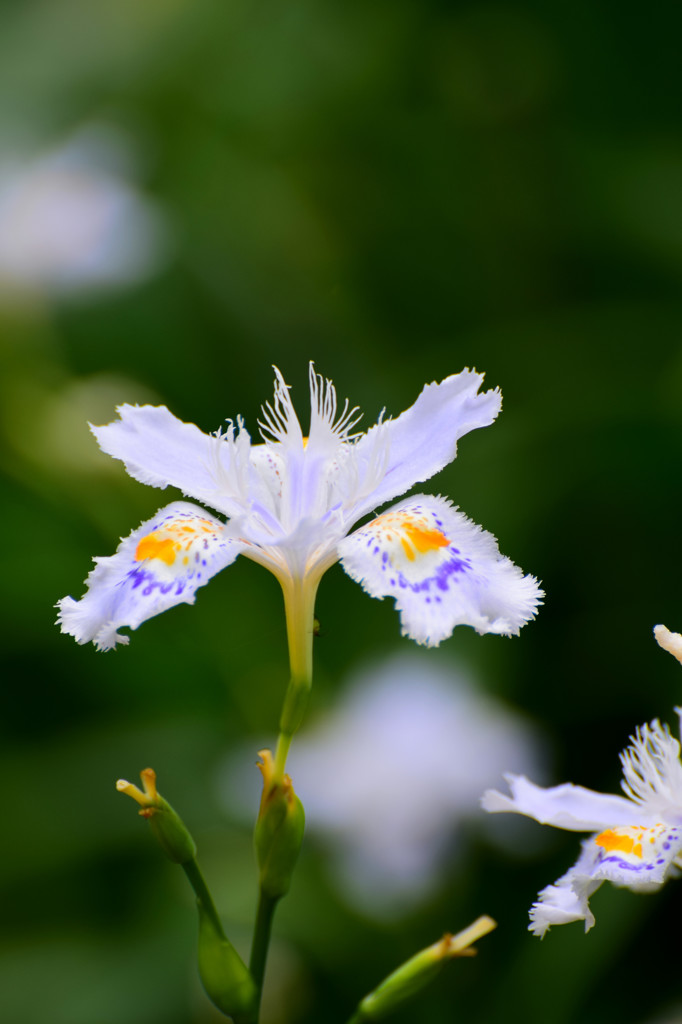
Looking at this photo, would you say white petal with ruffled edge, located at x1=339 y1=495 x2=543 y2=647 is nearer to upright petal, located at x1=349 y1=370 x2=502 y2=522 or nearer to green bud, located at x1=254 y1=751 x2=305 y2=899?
upright petal, located at x1=349 y1=370 x2=502 y2=522

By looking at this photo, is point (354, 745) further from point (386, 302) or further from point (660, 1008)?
point (386, 302)

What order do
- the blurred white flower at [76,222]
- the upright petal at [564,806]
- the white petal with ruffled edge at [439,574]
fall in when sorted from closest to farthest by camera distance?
the white petal with ruffled edge at [439,574]
the upright petal at [564,806]
the blurred white flower at [76,222]

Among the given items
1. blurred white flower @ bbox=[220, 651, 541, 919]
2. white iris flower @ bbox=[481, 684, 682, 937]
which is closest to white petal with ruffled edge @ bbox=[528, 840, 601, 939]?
white iris flower @ bbox=[481, 684, 682, 937]

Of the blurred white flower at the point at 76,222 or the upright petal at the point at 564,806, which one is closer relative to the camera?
the upright petal at the point at 564,806

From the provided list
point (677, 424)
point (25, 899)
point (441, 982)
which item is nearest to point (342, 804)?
point (441, 982)

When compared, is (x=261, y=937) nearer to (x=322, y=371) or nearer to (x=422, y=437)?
(x=422, y=437)

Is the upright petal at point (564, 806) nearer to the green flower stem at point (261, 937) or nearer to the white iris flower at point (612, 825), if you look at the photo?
the white iris flower at point (612, 825)

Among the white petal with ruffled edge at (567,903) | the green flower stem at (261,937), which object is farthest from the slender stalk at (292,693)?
the white petal with ruffled edge at (567,903)
